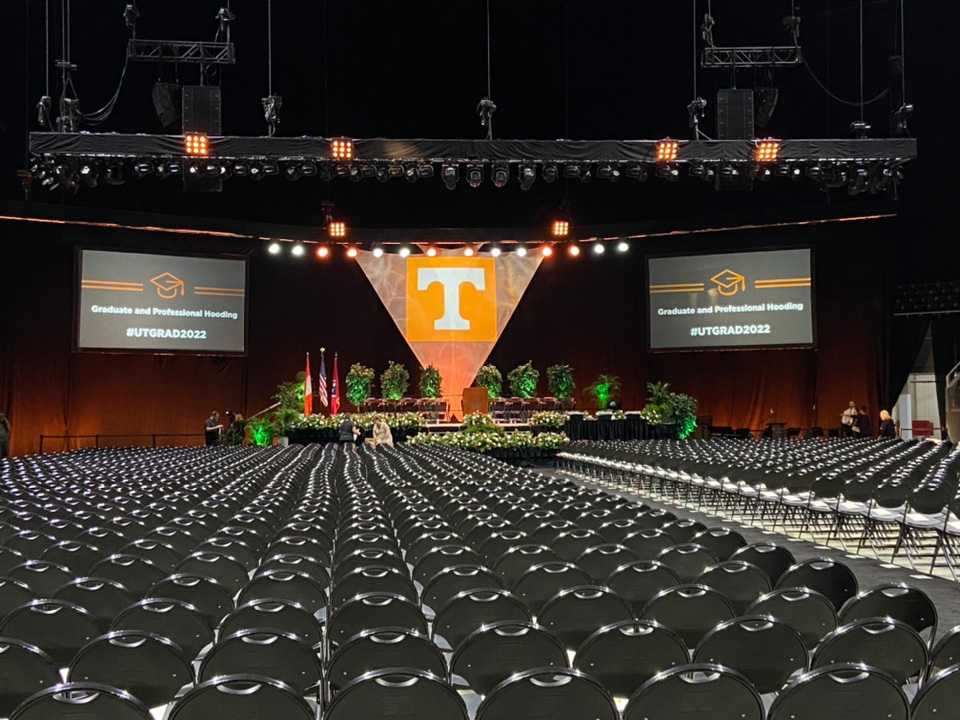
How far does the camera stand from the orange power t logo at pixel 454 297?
33.3 meters

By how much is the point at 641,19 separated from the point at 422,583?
2238 cm

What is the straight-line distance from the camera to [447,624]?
4.72 metres

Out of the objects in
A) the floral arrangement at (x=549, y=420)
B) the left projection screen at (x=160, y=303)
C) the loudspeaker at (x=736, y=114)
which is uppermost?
the loudspeaker at (x=736, y=114)

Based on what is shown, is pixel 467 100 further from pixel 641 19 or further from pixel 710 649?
pixel 710 649

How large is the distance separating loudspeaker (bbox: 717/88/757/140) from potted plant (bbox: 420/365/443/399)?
1507cm

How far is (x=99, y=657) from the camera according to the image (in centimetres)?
378

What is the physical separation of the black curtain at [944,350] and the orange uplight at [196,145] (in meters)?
18.0

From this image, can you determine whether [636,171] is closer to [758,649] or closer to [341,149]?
[341,149]

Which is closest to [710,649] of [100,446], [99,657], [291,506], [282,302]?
[99,657]

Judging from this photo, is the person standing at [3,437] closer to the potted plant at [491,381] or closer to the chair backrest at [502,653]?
the potted plant at [491,381]

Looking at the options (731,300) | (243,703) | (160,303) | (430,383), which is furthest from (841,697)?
(430,383)

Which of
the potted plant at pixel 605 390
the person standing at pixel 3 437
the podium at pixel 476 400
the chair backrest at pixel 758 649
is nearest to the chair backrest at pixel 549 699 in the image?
the chair backrest at pixel 758 649

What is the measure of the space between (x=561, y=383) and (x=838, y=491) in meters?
20.5

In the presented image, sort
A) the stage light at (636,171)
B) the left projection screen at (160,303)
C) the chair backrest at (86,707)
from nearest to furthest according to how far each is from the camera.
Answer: the chair backrest at (86,707), the stage light at (636,171), the left projection screen at (160,303)
